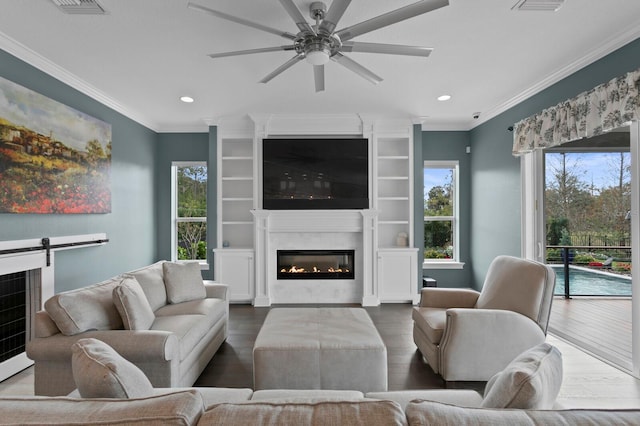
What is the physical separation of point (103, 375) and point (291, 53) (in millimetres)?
2732

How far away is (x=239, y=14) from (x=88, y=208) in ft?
8.99

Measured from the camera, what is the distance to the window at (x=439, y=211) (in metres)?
5.48

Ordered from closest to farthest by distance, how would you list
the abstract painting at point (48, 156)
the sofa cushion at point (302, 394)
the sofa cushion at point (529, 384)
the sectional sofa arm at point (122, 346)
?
the sofa cushion at point (529, 384), the sofa cushion at point (302, 394), the sectional sofa arm at point (122, 346), the abstract painting at point (48, 156)

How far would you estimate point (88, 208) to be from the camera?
12.1 ft

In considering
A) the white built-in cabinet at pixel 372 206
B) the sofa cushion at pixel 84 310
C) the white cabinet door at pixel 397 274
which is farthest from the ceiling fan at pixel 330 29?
the white cabinet door at pixel 397 274

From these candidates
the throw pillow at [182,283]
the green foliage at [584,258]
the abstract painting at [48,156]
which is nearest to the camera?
the abstract painting at [48,156]

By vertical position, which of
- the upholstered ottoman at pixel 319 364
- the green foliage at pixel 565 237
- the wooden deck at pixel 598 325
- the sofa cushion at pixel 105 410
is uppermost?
the green foliage at pixel 565 237

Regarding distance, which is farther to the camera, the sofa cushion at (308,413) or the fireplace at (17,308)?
the fireplace at (17,308)

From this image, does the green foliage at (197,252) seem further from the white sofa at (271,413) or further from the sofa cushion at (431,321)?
the white sofa at (271,413)

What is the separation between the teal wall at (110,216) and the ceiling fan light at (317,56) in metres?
2.54

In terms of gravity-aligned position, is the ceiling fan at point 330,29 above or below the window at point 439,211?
above

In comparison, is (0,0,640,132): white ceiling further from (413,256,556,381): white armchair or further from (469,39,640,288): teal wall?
(413,256,556,381): white armchair

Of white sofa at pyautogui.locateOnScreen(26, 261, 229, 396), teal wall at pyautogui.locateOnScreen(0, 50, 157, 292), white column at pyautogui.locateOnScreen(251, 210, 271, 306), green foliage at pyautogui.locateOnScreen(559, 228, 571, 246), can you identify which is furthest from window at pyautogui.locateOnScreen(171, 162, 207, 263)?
green foliage at pyautogui.locateOnScreen(559, 228, 571, 246)

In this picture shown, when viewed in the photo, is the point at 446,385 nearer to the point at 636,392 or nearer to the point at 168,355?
the point at 636,392
